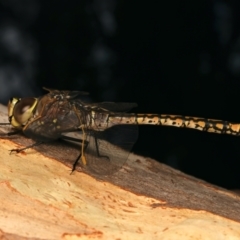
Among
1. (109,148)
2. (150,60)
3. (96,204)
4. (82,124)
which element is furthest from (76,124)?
(150,60)

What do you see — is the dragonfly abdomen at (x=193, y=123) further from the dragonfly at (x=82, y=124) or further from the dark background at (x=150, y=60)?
the dark background at (x=150, y=60)

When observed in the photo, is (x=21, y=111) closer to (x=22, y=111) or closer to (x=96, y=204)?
(x=22, y=111)

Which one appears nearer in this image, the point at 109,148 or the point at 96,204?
the point at 96,204

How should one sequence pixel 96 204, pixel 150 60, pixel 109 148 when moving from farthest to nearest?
pixel 150 60
pixel 109 148
pixel 96 204

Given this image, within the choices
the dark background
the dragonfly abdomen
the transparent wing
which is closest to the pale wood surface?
the transparent wing

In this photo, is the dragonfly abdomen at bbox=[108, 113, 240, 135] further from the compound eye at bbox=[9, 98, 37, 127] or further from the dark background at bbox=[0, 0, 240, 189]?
the dark background at bbox=[0, 0, 240, 189]

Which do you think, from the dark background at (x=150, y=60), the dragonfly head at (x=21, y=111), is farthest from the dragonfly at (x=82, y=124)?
the dark background at (x=150, y=60)

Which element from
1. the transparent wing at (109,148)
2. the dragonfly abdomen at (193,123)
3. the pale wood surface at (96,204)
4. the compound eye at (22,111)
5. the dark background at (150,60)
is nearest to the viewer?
the pale wood surface at (96,204)
